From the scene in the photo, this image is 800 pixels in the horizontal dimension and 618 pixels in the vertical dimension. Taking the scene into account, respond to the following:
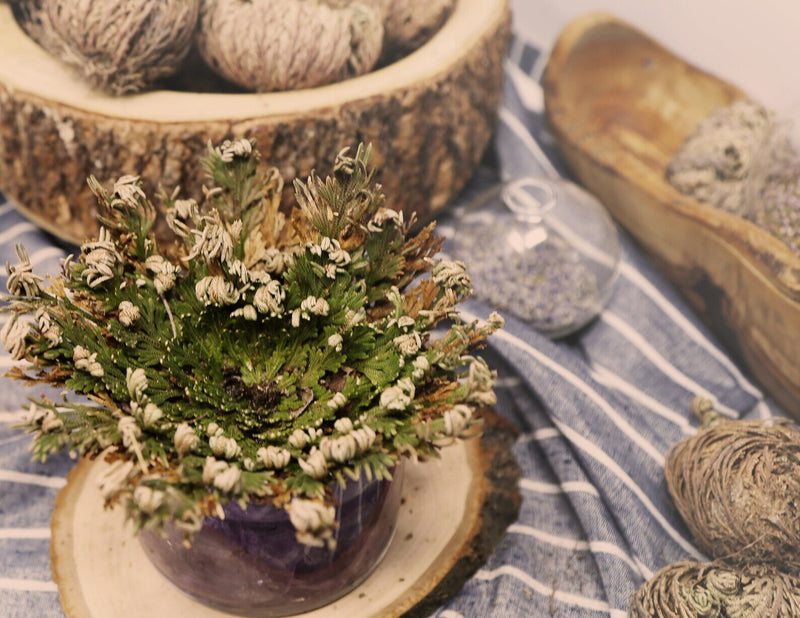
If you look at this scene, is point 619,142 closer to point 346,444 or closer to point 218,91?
point 218,91

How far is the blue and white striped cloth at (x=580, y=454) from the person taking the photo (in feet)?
1.79

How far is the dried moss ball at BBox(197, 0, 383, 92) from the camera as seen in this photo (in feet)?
2.09

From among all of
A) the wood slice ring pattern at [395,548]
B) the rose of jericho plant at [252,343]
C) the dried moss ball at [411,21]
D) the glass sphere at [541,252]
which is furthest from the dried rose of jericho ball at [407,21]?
the wood slice ring pattern at [395,548]

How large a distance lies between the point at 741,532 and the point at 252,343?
351 mm

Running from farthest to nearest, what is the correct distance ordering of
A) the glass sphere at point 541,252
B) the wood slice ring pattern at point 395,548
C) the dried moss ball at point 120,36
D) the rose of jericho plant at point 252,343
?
1. the glass sphere at point 541,252
2. the dried moss ball at point 120,36
3. the wood slice ring pattern at point 395,548
4. the rose of jericho plant at point 252,343

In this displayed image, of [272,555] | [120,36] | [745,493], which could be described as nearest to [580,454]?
[745,493]

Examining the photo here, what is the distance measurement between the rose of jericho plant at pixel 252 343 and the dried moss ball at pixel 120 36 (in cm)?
18

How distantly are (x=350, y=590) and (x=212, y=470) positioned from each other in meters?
0.18

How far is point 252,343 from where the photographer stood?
50 cm

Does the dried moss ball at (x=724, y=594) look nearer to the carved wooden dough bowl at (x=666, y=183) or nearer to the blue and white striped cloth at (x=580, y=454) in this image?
the blue and white striped cloth at (x=580, y=454)

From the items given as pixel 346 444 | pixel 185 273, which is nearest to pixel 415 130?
pixel 185 273

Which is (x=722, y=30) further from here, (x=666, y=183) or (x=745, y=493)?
(x=745, y=493)

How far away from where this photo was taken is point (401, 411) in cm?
42

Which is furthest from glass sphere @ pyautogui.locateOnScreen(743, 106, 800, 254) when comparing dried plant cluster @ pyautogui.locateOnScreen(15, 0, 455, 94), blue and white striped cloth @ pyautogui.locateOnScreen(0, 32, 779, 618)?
dried plant cluster @ pyautogui.locateOnScreen(15, 0, 455, 94)
